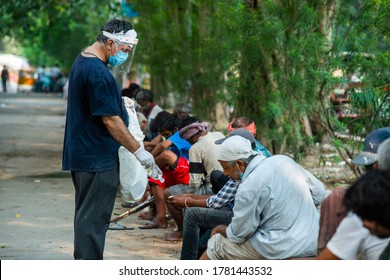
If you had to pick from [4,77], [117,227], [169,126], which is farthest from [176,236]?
[4,77]

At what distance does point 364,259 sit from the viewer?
14.8ft

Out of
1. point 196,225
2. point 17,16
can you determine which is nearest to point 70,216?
point 196,225

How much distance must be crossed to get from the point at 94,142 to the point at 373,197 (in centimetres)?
295

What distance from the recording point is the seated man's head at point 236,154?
20.6ft

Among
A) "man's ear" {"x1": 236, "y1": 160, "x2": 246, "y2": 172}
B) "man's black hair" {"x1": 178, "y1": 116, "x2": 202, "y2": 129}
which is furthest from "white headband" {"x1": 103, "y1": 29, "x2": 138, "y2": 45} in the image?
"man's black hair" {"x1": 178, "y1": 116, "x2": 202, "y2": 129}

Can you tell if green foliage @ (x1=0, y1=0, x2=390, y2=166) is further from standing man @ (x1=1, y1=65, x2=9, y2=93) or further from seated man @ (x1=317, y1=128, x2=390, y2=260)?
standing man @ (x1=1, y1=65, x2=9, y2=93)

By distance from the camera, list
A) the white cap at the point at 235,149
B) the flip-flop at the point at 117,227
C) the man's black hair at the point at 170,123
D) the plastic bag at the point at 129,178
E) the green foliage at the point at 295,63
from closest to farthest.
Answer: the white cap at the point at 235,149 → the plastic bag at the point at 129,178 → the flip-flop at the point at 117,227 → the man's black hair at the point at 170,123 → the green foliage at the point at 295,63

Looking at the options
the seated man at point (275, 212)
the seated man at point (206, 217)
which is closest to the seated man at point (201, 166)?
the seated man at point (206, 217)

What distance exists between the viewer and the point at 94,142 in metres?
6.40

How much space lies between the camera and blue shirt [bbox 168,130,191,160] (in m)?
9.69

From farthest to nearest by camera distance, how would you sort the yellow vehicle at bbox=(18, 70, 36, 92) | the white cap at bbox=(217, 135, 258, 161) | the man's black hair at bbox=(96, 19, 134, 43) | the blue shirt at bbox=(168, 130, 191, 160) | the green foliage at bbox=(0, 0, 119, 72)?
the yellow vehicle at bbox=(18, 70, 36, 92) → the green foliage at bbox=(0, 0, 119, 72) → the blue shirt at bbox=(168, 130, 191, 160) → the man's black hair at bbox=(96, 19, 134, 43) → the white cap at bbox=(217, 135, 258, 161)

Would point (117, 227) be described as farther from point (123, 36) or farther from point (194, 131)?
point (123, 36)

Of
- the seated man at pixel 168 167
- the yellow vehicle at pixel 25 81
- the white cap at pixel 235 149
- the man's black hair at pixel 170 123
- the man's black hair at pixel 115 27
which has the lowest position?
the yellow vehicle at pixel 25 81

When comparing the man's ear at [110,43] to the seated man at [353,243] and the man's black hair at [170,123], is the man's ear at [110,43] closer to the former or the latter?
the seated man at [353,243]
